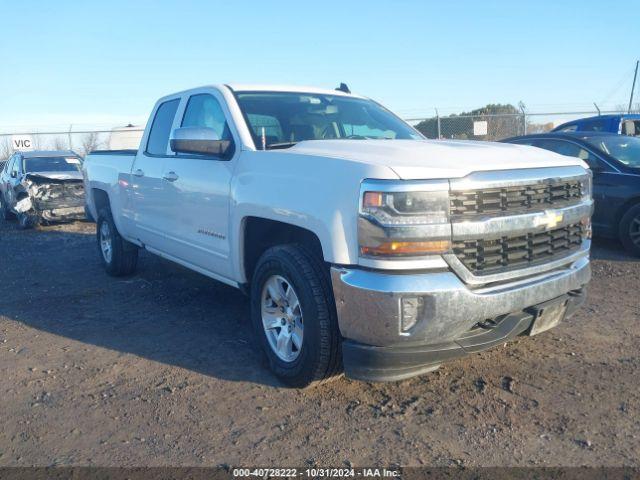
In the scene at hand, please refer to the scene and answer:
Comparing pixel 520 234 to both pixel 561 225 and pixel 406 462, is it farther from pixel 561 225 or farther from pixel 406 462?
pixel 406 462

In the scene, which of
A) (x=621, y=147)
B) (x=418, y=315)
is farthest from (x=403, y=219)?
(x=621, y=147)

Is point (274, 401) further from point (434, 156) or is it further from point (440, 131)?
point (440, 131)

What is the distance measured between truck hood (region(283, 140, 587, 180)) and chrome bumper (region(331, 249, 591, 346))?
0.56 m

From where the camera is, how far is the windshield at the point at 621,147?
25.1 feet

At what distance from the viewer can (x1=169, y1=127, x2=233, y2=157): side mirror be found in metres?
4.18

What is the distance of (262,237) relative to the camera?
13.7ft

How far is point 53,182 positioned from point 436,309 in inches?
420

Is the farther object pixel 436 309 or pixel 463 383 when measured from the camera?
pixel 463 383

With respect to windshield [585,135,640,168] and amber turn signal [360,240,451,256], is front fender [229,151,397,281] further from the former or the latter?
windshield [585,135,640,168]

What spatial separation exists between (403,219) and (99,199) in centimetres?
544

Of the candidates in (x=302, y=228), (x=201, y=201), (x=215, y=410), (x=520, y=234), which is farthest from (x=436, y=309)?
(x=201, y=201)

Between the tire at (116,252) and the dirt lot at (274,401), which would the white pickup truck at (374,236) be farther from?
the tire at (116,252)

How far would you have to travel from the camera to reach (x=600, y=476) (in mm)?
2777

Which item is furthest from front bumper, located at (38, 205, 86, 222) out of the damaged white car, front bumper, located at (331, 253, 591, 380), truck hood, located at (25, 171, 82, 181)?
front bumper, located at (331, 253, 591, 380)
